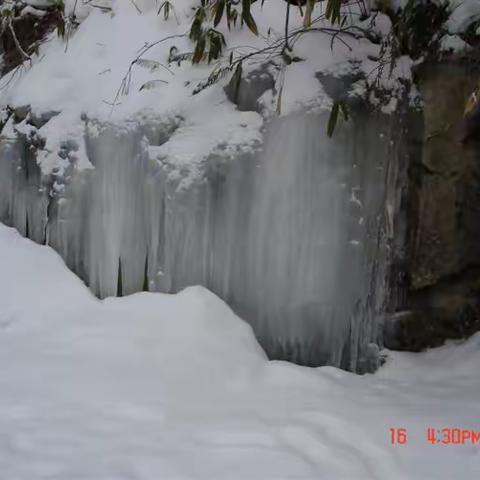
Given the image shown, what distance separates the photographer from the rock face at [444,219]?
7.08 feet

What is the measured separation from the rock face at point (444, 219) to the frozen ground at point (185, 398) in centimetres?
14

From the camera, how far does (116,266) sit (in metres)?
2.23

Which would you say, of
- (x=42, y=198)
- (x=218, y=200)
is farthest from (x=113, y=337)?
(x=42, y=198)

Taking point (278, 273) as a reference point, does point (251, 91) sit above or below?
above

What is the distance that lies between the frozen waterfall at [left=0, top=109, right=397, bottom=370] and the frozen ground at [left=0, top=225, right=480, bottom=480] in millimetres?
122

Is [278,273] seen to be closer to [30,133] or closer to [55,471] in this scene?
[55,471]

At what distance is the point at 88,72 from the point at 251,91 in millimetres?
860

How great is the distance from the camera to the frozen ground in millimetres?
1300
